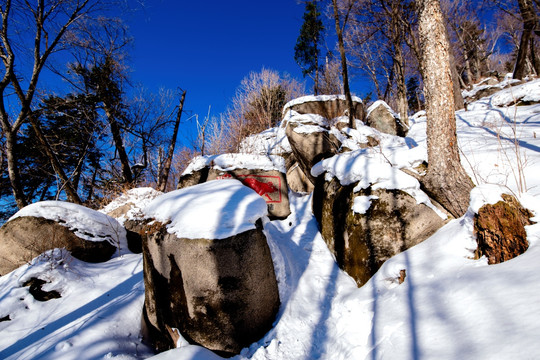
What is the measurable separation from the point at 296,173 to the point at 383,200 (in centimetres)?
402

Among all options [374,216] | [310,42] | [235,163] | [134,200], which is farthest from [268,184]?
[310,42]

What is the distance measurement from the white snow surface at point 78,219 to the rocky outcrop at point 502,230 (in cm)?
502

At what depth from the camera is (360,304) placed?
225 cm

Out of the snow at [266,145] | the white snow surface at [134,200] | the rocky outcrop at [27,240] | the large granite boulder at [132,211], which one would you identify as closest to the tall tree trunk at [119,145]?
the white snow surface at [134,200]

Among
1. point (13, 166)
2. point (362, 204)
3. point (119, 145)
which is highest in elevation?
point (119, 145)

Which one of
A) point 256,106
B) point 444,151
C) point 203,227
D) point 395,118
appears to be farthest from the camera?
point 256,106

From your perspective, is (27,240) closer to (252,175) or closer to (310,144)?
(252,175)

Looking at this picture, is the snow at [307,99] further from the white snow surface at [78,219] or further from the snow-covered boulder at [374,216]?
the white snow surface at [78,219]

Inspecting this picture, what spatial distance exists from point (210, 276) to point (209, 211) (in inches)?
25.4

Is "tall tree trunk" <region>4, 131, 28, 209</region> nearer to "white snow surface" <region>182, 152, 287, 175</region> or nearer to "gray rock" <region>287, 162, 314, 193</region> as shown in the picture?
"white snow surface" <region>182, 152, 287, 175</region>

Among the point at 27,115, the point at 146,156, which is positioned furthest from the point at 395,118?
the point at 27,115

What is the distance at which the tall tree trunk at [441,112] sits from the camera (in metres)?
2.63

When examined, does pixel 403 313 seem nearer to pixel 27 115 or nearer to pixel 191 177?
pixel 191 177

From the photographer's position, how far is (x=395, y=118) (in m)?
8.48
